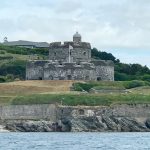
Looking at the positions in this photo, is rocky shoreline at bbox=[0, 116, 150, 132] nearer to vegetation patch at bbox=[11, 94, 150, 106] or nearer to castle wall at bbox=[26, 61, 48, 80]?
vegetation patch at bbox=[11, 94, 150, 106]

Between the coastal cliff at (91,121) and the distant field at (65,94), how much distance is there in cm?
103

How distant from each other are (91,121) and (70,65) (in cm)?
1680

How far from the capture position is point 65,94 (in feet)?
264

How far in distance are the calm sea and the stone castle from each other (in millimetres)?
22727

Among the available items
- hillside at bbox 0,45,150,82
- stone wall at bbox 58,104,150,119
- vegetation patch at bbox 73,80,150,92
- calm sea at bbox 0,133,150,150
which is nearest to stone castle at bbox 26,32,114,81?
vegetation patch at bbox 73,80,150,92

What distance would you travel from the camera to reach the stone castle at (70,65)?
9106 centimetres

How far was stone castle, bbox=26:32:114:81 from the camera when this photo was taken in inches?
3585

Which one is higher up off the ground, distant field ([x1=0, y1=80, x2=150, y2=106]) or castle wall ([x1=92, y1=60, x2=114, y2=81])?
castle wall ([x1=92, y1=60, x2=114, y2=81])

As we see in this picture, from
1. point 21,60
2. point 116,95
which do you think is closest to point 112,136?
point 116,95

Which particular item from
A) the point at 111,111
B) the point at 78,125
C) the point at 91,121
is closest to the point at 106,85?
the point at 111,111

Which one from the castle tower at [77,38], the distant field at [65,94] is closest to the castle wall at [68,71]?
the distant field at [65,94]

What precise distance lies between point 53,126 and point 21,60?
121 ft

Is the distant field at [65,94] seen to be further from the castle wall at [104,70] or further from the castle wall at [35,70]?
the castle wall at [104,70]

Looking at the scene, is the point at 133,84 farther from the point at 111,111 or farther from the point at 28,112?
the point at 28,112
